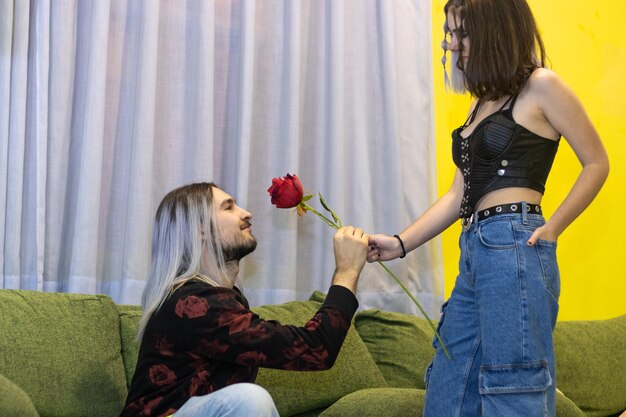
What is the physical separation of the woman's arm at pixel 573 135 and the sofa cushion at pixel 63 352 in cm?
124

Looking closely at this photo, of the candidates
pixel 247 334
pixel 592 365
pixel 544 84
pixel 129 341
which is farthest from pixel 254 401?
pixel 592 365

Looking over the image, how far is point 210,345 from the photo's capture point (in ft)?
6.23

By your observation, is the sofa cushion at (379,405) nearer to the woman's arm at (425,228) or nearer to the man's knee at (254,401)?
the woman's arm at (425,228)

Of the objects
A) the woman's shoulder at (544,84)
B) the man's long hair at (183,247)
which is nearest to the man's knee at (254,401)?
the man's long hair at (183,247)

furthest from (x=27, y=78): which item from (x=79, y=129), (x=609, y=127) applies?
(x=609, y=127)

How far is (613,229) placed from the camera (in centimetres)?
386

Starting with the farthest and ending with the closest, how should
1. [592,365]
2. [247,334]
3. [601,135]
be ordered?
[601,135] → [592,365] → [247,334]

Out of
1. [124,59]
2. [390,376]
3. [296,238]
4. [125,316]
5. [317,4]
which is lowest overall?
[390,376]

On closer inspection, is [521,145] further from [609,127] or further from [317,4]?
[609,127]

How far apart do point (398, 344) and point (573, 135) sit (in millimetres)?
1209

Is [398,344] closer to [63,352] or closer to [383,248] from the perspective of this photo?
[383,248]

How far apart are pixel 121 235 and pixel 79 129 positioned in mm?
369

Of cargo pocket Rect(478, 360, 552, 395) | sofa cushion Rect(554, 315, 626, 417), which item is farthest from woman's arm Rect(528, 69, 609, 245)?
sofa cushion Rect(554, 315, 626, 417)

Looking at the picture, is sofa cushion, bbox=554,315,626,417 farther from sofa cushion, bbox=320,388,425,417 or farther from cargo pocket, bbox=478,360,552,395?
cargo pocket, bbox=478,360,552,395
